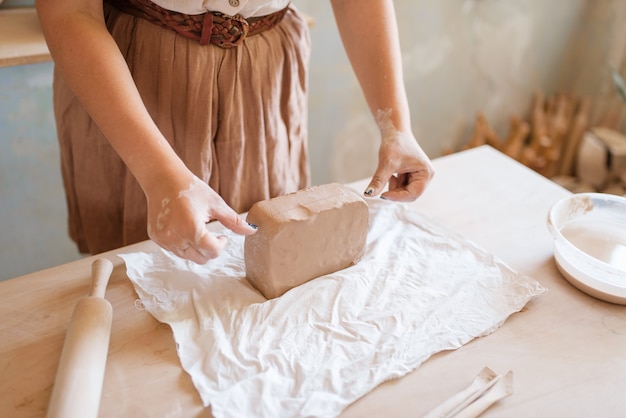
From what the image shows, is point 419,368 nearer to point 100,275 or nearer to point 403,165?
point 403,165

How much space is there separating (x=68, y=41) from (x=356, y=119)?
4.60ft

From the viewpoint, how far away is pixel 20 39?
1.24 metres

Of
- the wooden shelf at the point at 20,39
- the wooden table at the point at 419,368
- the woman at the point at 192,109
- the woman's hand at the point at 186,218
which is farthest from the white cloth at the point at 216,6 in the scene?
the wooden shelf at the point at 20,39

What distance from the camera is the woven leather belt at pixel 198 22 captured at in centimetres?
85

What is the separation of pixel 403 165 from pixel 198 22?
419mm

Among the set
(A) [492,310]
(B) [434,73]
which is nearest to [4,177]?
(A) [492,310]

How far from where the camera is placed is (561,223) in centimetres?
95

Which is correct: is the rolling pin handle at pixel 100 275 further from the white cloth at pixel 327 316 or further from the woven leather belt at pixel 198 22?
the woven leather belt at pixel 198 22

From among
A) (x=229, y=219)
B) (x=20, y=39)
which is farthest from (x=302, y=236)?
(x=20, y=39)

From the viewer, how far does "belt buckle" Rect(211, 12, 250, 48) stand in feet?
2.83

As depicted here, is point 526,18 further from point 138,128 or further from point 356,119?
point 138,128

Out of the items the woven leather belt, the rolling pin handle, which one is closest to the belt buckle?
the woven leather belt

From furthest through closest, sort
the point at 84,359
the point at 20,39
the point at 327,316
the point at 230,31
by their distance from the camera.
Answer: the point at 20,39 → the point at 230,31 → the point at 327,316 → the point at 84,359

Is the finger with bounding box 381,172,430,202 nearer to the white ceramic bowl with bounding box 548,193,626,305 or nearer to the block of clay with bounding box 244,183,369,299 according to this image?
the block of clay with bounding box 244,183,369,299
